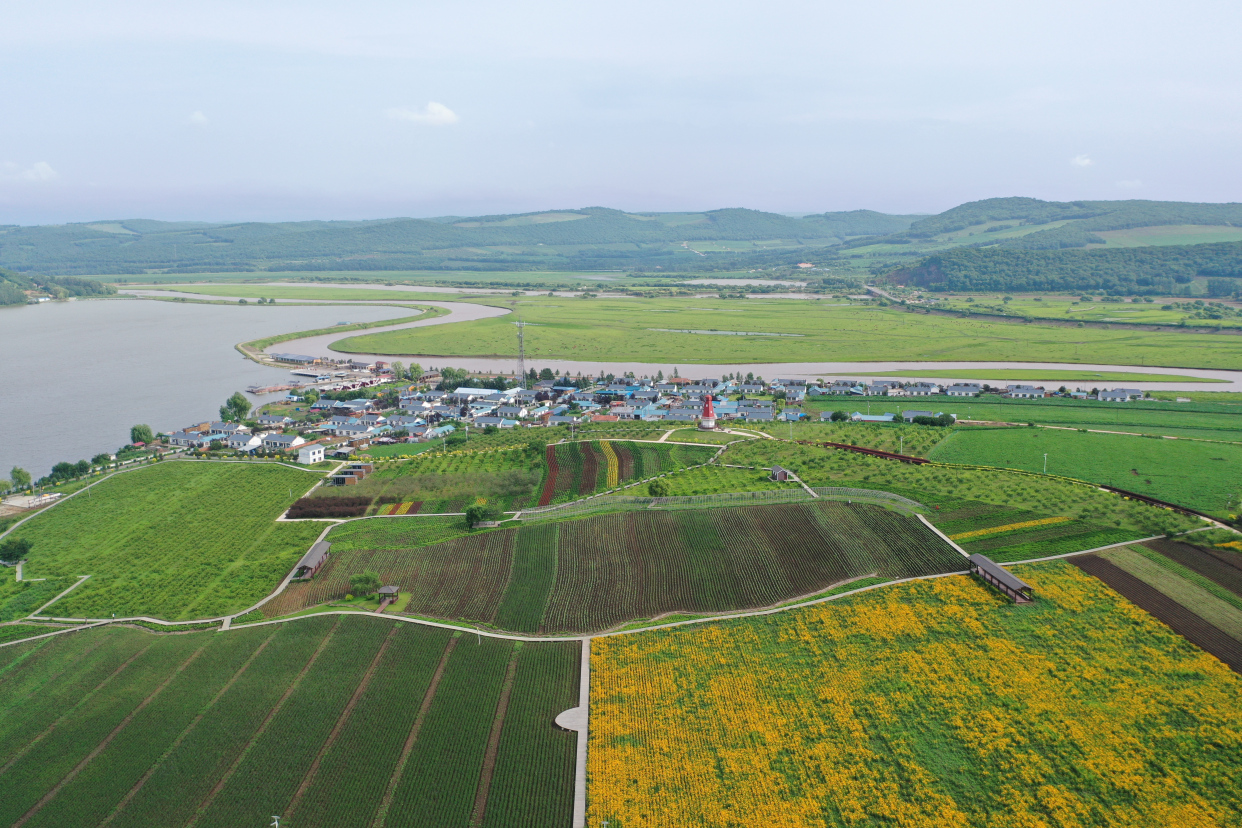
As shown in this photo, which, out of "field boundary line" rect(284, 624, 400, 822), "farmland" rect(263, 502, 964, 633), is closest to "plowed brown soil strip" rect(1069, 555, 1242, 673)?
"farmland" rect(263, 502, 964, 633)

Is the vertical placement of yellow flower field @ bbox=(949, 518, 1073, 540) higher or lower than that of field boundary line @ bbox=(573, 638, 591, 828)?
higher

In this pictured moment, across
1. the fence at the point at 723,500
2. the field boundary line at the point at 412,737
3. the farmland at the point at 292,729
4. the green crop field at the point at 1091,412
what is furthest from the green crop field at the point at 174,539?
the green crop field at the point at 1091,412

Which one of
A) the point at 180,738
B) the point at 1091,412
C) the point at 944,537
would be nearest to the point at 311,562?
the point at 180,738

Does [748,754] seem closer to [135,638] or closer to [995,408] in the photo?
[135,638]

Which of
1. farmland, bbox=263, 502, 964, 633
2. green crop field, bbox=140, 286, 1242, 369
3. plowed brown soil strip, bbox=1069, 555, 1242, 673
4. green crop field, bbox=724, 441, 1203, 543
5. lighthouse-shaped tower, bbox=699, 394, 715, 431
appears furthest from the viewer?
green crop field, bbox=140, 286, 1242, 369

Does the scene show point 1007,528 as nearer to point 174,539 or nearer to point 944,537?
point 944,537

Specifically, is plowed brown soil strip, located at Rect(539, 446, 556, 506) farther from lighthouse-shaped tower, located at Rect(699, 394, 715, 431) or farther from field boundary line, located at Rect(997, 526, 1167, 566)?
field boundary line, located at Rect(997, 526, 1167, 566)

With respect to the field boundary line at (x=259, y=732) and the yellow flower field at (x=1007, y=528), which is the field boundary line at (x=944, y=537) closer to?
the yellow flower field at (x=1007, y=528)
